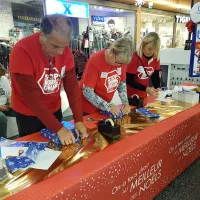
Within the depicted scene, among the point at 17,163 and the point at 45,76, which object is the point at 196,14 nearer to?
the point at 45,76

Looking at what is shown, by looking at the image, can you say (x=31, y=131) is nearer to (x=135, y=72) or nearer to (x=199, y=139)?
(x=135, y=72)

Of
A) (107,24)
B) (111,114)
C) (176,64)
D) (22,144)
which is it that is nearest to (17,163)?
(22,144)

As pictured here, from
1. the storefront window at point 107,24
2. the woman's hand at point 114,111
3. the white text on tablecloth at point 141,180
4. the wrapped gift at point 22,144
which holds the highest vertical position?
Result: the storefront window at point 107,24

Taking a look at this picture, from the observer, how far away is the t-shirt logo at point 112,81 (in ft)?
5.29

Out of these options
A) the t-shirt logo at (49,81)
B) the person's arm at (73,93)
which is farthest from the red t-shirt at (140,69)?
the t-shirt logo at (49,81)

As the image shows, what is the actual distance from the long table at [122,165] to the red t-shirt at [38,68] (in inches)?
9.4

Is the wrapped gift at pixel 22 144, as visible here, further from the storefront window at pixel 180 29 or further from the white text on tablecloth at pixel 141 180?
the storefront window at pixel 180 29

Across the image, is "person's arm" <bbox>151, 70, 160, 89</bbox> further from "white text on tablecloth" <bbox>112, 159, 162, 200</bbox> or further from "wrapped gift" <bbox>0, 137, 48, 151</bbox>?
"wrapped gift" <bbox>0, 137, 48, 151</bbox>

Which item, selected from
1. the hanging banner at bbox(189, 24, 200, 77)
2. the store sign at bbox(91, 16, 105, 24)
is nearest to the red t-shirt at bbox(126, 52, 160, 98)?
the hanging banner at bbox(189, 24, 200, 77)

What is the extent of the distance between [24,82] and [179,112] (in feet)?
3.97

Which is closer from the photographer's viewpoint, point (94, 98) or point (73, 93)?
point (73, 93)

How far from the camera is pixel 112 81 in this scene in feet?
5.44

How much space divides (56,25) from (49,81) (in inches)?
14.0

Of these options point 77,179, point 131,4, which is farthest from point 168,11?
point 77,179
